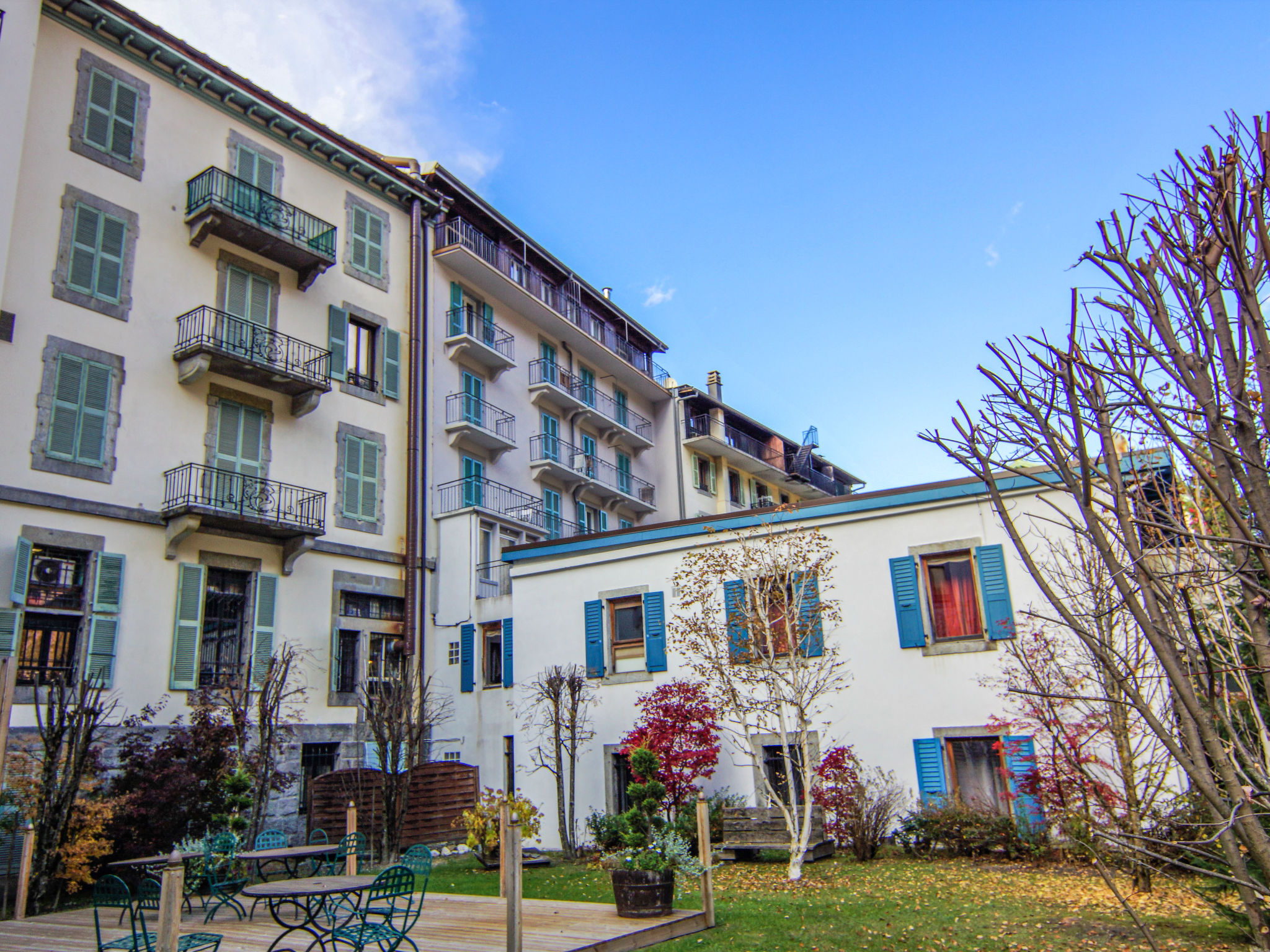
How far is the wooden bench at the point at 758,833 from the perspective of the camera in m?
14.3

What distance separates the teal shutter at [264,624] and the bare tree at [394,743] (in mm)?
2075

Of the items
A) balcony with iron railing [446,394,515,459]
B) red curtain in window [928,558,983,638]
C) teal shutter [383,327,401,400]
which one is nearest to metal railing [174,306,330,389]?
teal shutter [383,327,401,400]

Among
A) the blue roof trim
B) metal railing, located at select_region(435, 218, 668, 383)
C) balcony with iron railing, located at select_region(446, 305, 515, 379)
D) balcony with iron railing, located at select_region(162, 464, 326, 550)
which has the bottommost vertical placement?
the blue roof trim

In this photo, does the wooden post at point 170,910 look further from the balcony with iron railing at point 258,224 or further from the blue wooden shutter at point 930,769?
the balcony with iron railing at point 258,224

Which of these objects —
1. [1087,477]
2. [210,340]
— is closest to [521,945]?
[1087,477]

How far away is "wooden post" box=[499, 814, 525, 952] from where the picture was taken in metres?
7.80

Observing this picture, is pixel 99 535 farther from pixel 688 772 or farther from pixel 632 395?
pixel 632 395

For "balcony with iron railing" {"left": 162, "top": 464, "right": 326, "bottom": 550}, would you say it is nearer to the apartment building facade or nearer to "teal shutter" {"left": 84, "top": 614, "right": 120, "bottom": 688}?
the apartment building facade

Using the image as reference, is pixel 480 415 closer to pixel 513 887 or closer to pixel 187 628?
pixel 187 628

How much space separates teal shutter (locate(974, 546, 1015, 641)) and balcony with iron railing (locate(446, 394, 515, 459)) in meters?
13.4

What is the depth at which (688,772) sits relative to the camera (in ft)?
50.8

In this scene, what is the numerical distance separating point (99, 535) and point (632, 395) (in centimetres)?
2057

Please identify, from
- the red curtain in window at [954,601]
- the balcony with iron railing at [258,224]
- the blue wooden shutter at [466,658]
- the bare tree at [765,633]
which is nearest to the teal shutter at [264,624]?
the blue wooden shutter at [466,658]

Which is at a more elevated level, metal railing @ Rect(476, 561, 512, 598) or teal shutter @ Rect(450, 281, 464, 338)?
teal shutter @ Rect(450, 281, 464, 338)
